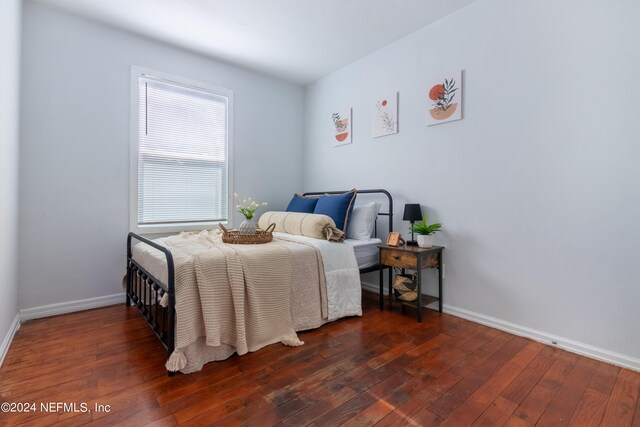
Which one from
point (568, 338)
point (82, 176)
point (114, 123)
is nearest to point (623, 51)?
point (568, 338)

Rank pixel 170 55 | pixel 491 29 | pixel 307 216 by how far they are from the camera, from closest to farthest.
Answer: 1. pixel 491 29
2. pixel 307 216
3. pixel 170 55

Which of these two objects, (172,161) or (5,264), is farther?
(172,161)

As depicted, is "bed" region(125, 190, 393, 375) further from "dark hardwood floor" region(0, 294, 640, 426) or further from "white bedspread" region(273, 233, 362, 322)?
"dark hardwood floor" region(0, 294, 640, 426)

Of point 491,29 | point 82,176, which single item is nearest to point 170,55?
point 82,176

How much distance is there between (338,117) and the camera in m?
3.63

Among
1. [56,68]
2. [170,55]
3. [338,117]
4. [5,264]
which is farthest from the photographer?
[338,117]

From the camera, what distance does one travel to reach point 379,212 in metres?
3.19

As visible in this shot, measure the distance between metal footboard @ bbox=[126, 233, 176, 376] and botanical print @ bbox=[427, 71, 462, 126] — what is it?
2.34 m

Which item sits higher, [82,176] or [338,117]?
[338,117]

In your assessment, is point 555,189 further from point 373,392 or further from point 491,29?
point 373,392

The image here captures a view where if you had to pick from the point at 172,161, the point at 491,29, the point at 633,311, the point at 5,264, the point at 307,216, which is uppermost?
the point at 491,29

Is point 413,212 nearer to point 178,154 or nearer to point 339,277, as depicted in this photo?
point 339,277

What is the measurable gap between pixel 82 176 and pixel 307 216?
1.97 metres

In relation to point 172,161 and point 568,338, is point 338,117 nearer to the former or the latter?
point 172,161
